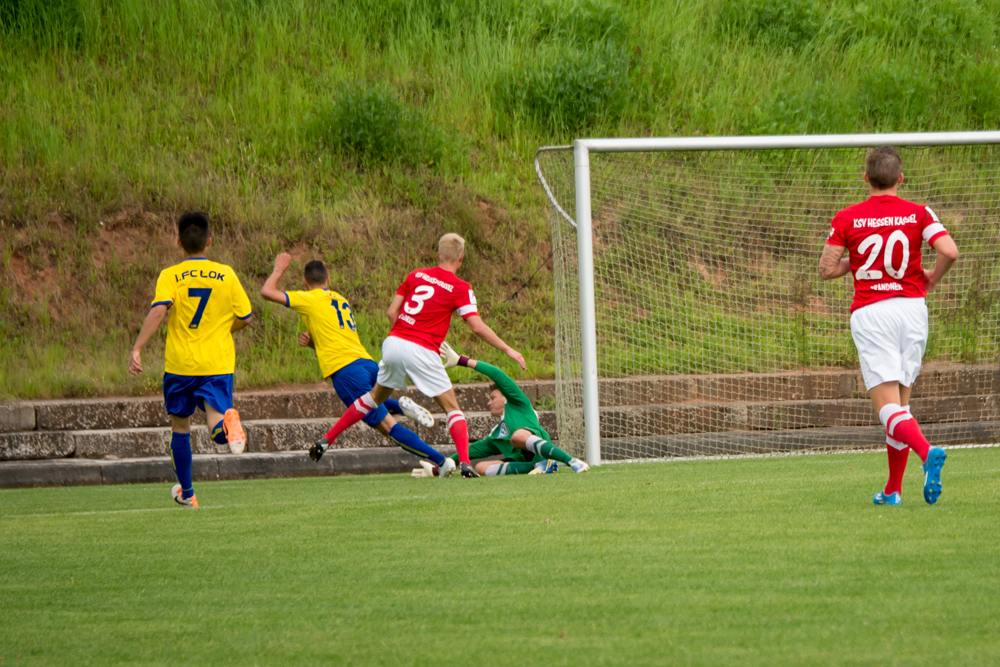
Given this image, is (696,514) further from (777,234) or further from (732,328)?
(777,234)

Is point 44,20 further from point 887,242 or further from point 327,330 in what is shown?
point 887,242

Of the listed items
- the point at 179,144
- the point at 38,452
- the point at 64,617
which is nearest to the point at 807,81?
the point at 179,144

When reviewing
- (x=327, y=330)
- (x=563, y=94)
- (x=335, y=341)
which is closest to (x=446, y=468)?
(x=335, y=341)

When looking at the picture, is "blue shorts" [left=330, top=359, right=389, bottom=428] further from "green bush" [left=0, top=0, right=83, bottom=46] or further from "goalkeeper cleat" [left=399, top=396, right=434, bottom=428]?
"green bush" [left=0, top=0, right=83, bottom=46]

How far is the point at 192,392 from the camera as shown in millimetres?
6609

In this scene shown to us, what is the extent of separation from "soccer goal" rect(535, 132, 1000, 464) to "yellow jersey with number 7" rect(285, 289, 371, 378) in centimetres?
219

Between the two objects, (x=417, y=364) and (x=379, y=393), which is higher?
(x=417, y=364)

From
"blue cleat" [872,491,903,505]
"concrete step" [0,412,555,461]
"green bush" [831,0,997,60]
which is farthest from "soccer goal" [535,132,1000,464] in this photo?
"green bush" [831,0,997,60]

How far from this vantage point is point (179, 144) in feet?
47.7

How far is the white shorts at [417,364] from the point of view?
7902 millimetres

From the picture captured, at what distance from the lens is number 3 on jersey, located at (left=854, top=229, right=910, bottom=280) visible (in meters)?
5.02

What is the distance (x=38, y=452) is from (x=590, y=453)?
17.7 feet

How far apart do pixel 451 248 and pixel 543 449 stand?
1756mm

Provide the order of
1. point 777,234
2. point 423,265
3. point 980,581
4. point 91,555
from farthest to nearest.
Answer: point 423,265 < point 777,234 < point 91,555 < point 980,581
